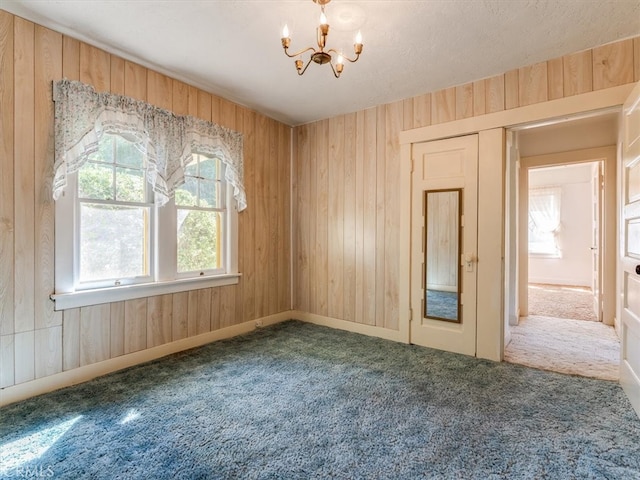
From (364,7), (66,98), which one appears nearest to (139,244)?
(66,98)

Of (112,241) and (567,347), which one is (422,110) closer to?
(567,347)

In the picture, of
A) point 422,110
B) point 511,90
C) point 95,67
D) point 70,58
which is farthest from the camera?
point 422,110

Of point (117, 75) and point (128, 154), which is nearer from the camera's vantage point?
point (117, 75)

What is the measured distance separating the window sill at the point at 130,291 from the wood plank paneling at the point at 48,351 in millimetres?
180

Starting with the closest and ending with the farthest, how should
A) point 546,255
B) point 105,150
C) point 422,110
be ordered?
point 105,150 → point 422,110 → point 546,255

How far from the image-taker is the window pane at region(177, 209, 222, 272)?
333cm

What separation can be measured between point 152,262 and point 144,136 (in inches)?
45.4

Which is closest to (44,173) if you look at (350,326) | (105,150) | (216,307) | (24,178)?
(24,178)

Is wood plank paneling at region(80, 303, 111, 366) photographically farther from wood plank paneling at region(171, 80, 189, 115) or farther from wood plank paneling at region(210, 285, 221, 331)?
wood plank paneling at region(171, 80, 189, 115)

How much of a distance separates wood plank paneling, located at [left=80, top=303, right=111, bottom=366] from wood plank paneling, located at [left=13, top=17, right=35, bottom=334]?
32 centimetres

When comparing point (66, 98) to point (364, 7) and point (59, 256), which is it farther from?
point (364, 7)

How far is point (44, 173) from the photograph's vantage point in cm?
237

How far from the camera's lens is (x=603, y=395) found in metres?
2.36

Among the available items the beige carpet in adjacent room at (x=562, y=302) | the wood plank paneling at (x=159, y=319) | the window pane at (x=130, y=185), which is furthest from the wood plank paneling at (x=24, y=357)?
the beige carpet in adjacent room at (x=562, y=302)
